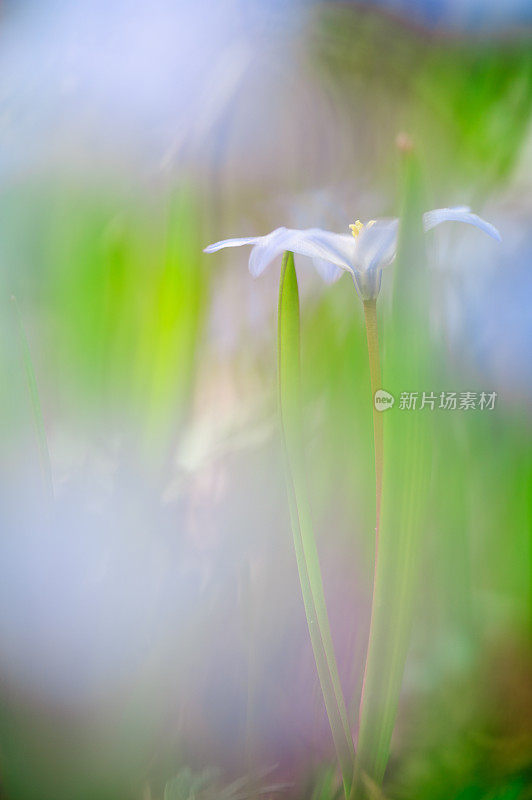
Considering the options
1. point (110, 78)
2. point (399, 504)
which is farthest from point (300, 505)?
point (110, 78)

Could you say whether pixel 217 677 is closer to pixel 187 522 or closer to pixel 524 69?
pixel 187 522

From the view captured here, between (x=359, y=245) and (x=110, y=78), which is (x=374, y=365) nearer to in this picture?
(x=359, y=245)

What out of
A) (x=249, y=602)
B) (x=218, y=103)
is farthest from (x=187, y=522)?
(x=218, y=103)

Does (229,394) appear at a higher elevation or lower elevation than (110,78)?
lower

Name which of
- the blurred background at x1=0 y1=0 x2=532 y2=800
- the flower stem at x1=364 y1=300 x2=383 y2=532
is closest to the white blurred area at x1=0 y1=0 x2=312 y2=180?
the blurred background at x1=0 y1=0 x2=532 y2=800

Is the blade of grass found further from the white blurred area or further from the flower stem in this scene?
the white blurred area

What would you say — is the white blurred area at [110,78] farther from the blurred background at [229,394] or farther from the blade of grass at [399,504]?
the blade of grass at [399,504]
